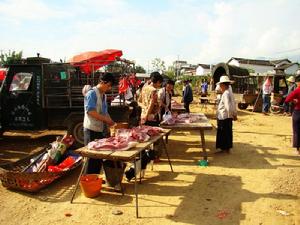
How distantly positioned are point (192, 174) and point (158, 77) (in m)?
2.10

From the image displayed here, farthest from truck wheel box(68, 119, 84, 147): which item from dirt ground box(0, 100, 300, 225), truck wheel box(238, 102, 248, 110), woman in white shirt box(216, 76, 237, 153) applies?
truck wheel box(238, 102, 248, 110)

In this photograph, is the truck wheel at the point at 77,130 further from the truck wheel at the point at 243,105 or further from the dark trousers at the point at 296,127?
the truck wheel at the point at 243,105

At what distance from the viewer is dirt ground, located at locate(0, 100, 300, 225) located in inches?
189

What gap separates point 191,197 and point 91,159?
71.4 inches

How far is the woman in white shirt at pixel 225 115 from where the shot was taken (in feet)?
26.4

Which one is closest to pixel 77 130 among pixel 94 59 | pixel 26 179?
pixel 94 59

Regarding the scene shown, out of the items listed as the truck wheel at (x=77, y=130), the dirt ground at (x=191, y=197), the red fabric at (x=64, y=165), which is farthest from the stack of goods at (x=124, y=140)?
the truck wheel at (x=77, y=130)

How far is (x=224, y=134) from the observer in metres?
8.37

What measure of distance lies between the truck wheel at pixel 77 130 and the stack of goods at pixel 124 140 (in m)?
2.98

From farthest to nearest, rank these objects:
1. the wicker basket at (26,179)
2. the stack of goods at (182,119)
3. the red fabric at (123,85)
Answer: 1. the red fabric at (123,85)
2. the stack of goods at (182,119)
3. the wicker basket at (26,179)

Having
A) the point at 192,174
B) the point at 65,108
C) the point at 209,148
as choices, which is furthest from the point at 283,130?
the point at 65,108

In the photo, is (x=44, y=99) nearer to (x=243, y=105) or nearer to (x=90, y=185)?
(x=90, y=185)

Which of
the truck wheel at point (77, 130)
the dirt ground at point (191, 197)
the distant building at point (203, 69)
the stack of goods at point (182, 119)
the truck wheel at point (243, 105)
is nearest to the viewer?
the dirt ground at point (191, 197)

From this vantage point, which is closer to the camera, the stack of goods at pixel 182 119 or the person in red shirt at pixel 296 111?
the stack of goods at pixel 182 119
